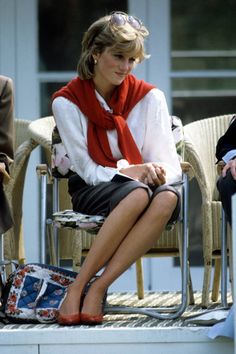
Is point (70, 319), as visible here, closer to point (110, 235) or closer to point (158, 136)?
point (110, 235)

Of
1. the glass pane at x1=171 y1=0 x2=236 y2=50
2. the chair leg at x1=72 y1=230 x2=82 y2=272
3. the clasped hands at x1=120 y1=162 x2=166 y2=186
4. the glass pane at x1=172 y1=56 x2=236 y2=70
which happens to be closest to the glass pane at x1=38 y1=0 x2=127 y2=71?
the glass pane at x1=171 y1=0 x2=236 y2=50

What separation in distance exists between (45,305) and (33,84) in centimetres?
242

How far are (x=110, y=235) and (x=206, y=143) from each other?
4.49 feet

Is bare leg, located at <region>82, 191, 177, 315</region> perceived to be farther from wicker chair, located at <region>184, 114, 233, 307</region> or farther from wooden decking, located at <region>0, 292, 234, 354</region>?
wicker chair, located at <region>184, 114, 233, 307</region>

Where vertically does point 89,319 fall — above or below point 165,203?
below

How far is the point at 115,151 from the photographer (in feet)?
18.3

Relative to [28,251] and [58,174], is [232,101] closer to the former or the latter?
[28,251]

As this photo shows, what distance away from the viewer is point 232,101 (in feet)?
24.4

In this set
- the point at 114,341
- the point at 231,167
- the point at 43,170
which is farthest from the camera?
the point at 43,170

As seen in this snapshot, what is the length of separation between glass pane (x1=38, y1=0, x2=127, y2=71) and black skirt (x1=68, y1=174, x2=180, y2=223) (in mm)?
1924

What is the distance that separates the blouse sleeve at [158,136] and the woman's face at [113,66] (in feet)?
0.60

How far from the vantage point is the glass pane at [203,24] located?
7.44 meters

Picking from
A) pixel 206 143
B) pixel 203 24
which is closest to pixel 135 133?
pixel 206 143

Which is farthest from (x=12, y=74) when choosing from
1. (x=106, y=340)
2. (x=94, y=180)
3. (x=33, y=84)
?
(x=106, y=340)
